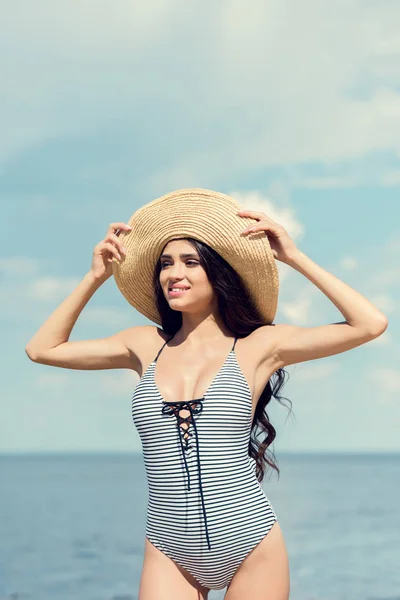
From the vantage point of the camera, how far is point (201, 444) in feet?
14.6

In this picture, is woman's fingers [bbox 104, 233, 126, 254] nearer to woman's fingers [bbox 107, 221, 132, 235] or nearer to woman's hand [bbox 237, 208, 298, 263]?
woman's fingers [bbox 107, 221, 132, 235]

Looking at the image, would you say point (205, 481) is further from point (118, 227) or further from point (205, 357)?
point (118, 227)

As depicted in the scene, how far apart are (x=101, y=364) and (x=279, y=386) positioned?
3.03ft

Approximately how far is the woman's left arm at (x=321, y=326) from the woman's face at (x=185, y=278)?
299 mm

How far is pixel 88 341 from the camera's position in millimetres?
4898

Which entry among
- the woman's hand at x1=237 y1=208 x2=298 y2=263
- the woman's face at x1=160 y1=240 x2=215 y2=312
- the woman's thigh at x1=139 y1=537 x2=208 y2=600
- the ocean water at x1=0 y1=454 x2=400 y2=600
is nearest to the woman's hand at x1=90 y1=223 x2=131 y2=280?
the woman's face at x1=160 y1=240 x2=215 y2=312

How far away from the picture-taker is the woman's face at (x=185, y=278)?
4633 mm

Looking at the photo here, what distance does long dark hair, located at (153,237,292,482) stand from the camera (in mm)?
4727

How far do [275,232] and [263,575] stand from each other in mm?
1591

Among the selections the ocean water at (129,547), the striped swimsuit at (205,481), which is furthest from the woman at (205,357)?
the ocean water at (129,547)

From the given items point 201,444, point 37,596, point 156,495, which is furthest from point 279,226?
point 37,596

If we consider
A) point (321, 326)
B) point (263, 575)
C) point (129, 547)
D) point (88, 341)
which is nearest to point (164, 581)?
point (263, 575)

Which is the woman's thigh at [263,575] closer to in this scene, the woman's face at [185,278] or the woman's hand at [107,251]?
the woman's face at [185,278]

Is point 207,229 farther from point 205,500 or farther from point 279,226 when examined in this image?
point 205,500
